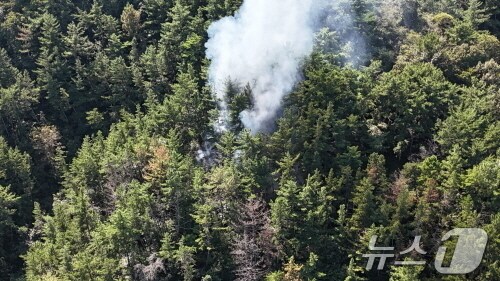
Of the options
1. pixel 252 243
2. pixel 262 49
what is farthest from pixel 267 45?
pixel 252 243

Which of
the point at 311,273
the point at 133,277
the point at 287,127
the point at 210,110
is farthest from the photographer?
the point at 210,110

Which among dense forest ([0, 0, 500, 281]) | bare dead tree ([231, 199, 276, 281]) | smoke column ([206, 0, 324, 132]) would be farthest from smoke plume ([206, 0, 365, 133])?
bare dead tree ([231, 199, 276, 281])

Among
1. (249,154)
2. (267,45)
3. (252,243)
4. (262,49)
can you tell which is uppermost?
(267,45)

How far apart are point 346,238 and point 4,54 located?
154 feet

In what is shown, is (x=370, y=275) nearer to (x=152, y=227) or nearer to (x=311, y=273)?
(x=311, y=273)

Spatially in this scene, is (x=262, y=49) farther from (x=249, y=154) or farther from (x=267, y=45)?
(x=249, y=154)

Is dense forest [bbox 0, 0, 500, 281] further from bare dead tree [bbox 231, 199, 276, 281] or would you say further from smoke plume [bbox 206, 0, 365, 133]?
smoke plume [bbox 206, 0, 365, 133]

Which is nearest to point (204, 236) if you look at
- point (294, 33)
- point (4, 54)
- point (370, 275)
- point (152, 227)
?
point (152, 227)

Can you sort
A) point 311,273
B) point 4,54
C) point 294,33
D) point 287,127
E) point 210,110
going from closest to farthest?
point 311,273 < point 287,127 < point 210,110 < point 294,33 < point 4,54

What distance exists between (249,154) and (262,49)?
513 inches

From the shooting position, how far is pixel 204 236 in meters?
44.5

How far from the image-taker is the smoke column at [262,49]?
53.0m

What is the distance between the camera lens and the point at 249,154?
47.2m

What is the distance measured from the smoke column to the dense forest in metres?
1.19
